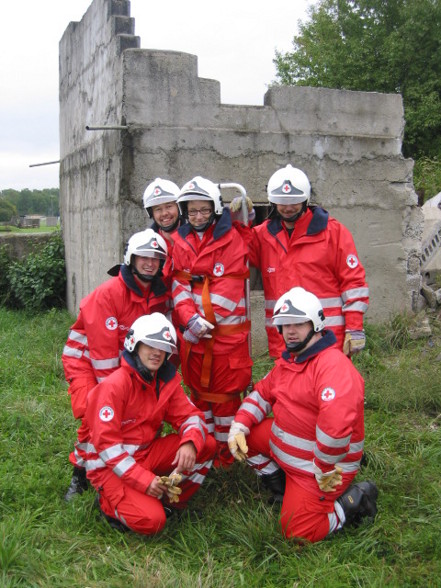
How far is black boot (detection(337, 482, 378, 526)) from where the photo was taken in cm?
355

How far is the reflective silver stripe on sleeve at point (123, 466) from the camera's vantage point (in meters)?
3.47

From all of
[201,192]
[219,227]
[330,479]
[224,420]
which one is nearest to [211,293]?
[219,227]

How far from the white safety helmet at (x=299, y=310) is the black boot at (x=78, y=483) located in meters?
1.68

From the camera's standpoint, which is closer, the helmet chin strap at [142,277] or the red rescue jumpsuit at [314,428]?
the red rescue jumpsuit at [314,428]

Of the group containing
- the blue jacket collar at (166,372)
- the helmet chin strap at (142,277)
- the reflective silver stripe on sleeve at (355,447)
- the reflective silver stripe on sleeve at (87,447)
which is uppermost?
the helmet chin strap at (142,277)

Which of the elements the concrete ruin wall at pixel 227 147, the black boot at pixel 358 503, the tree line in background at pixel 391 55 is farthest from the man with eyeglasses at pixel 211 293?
the tree line in background at pixel 391 55

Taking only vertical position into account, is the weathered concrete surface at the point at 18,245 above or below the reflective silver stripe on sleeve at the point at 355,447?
above

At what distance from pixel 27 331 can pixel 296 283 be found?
16.4 ft

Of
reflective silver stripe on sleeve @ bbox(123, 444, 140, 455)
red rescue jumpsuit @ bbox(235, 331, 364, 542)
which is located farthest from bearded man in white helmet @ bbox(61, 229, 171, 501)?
red rescue jumpsuit @ bbox(235, 331, 364, 542)

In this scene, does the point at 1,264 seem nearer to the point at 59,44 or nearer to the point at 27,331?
the point at 27,331

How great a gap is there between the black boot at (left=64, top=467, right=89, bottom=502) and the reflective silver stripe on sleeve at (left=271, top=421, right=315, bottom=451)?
132 centimetres

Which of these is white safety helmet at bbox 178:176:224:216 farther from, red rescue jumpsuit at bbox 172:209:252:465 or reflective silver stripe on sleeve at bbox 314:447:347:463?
reflective silver stripe on sleeve at bbox 314:447:347:463

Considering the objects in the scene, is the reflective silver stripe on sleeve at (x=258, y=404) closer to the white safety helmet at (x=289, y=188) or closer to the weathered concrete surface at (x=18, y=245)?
the white safety helmet at (x=289, y=188)

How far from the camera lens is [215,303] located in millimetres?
4113
